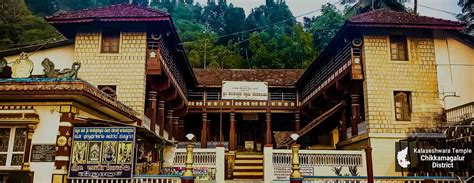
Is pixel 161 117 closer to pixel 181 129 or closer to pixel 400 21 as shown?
pixel 181 129

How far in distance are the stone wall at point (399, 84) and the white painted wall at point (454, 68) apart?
0.33 m

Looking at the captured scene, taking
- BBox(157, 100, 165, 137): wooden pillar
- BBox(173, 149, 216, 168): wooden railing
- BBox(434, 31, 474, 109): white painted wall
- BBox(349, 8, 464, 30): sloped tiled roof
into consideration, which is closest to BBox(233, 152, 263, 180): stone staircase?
BBox(173, 149, 216, 168): wooden railing

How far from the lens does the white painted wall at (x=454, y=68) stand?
1585 centimetres

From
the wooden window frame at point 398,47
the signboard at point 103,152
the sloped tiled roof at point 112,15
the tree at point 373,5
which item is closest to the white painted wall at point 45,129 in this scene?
the signboard at point 103,152

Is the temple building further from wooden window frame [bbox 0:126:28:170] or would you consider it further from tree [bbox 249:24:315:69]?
tree [bbox 249:24:315:69]

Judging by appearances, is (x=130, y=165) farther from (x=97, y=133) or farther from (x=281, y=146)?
(x=281, y=146)

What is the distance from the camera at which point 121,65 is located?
49.2 feet

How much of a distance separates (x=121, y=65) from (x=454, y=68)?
12885 mm

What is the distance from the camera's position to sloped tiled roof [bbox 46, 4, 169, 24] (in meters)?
14.6

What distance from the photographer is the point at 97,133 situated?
9.72 metres

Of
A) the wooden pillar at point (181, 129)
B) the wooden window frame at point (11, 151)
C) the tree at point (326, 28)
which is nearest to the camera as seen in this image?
the wooden window frame at point (11, 151)

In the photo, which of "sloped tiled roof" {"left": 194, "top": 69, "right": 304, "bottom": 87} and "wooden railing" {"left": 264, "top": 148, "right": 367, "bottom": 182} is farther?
"sloped tiled roof" {"left": 194, "top": 69, "right": 304, "bottom": 87}

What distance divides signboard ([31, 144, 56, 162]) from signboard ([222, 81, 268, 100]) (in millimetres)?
7739

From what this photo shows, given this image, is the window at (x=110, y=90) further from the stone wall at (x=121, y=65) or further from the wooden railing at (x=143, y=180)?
the wooden railing at (x=143, y=180)
